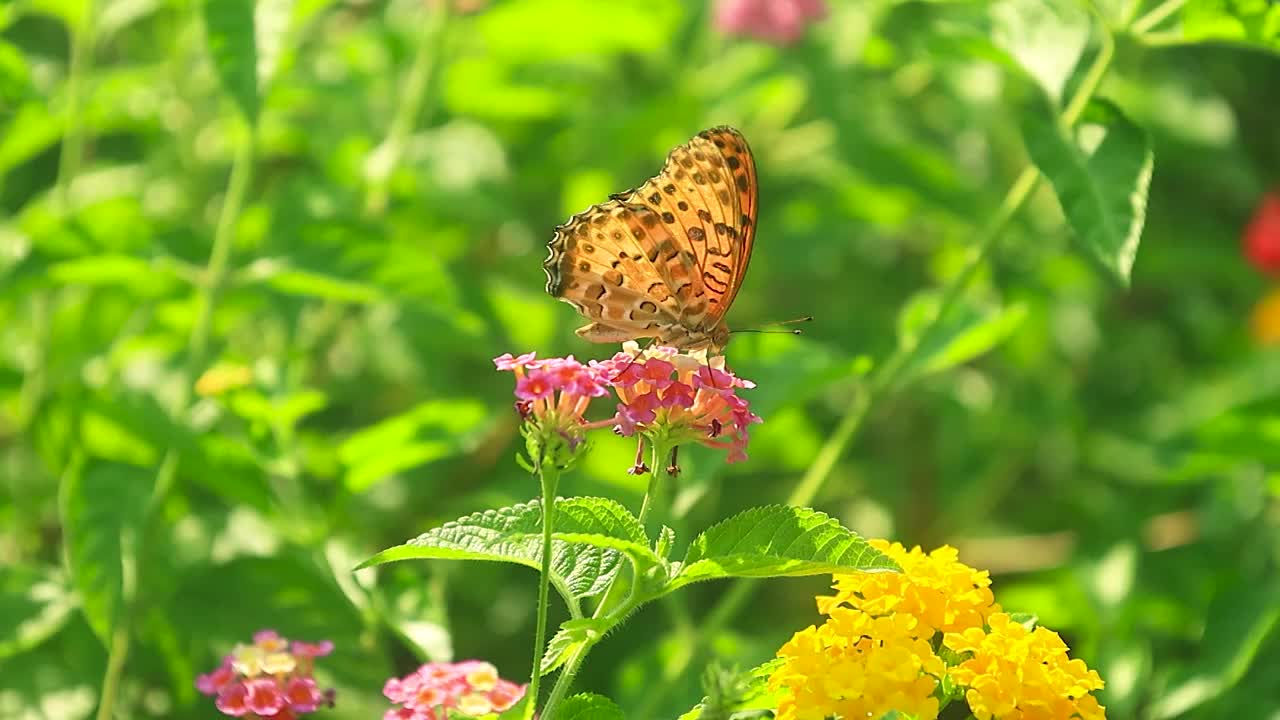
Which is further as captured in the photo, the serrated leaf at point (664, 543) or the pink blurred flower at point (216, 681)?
the pink blurred flower at point (216, 681)

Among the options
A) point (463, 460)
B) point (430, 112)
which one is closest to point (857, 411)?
point (463, 460)

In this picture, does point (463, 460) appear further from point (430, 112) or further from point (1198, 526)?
point (1198, 526)

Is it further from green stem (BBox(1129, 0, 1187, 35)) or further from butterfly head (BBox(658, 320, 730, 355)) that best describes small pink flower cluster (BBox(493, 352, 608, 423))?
green stem (BBox(1129, 0, 1187, 35))

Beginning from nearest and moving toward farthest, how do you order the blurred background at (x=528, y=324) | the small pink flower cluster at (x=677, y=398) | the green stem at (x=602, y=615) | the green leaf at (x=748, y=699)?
1. the green leaf at (x=748, y=699)
2. the green stem at (x=602, y=615)
3. the small pink flower cluster at (x=677, y=398)
4. the blurred background at (x=528, y=324)

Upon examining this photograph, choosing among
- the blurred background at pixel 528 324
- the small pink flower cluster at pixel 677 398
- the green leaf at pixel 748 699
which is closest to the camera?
the green leaf at pixel 748 699

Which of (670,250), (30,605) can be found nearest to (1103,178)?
(670,250)

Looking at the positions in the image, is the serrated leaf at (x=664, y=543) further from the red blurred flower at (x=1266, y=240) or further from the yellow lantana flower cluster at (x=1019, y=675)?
the red blurred flower at (x=1266, y=240)

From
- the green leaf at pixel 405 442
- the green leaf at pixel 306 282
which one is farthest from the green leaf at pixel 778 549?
the green leaf at pixel 306 282
